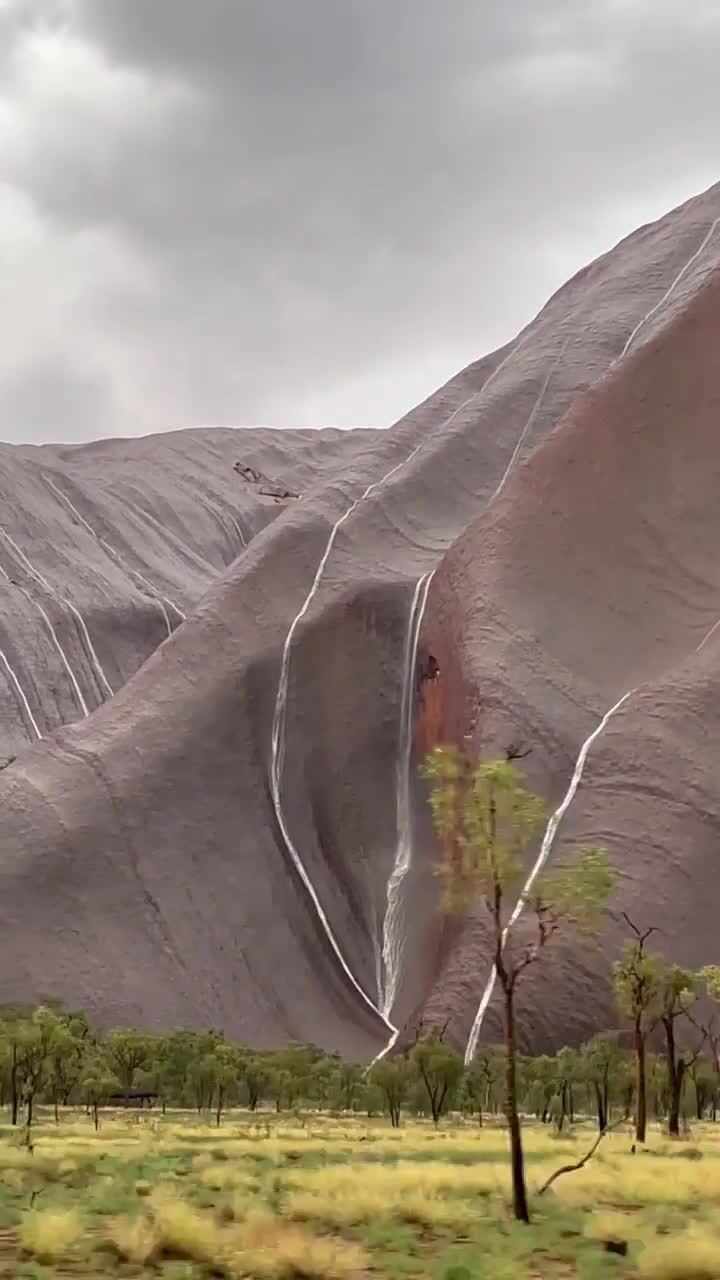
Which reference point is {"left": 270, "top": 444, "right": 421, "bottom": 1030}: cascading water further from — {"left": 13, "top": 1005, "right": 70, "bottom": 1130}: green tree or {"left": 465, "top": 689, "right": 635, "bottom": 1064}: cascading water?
{"left": 13, "top": 1005, "right": 70, "bottom": 1130}: green tree

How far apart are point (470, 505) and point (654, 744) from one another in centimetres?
2752

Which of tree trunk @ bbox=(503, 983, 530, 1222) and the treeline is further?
the treeline

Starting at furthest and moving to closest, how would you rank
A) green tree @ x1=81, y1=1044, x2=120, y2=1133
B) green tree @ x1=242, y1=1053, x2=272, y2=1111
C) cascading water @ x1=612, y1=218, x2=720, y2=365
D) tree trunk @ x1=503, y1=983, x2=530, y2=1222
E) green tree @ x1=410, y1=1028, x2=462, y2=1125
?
1. cascading water @ x1=612, y1=218, x2=720, y2=365
2. green tree @ x1=242, y1=1053, x2=272, y2=1111
3. green tree @ x1=81, y1=1044, x2=120, y2=1133
4. green tree @ x1=410, y1=1028, x2=462, y2=1125
5. tree trunk @ x1=503, y1=983, x2=530, y2=1222

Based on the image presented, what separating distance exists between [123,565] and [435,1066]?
236ft

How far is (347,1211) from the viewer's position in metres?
17.0

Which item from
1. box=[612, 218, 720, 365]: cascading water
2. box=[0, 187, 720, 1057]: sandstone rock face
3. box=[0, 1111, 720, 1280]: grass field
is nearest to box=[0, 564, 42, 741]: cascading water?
box=[0, 187, 720, 1057]: sandstone rock face

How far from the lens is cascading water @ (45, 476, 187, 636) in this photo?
106 metres

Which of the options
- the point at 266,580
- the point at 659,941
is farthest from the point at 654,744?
the point at 266,580

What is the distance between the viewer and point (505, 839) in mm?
17578

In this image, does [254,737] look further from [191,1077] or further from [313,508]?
[191,1077]

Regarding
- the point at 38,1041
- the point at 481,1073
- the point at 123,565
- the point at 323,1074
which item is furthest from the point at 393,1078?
the point at 123,565

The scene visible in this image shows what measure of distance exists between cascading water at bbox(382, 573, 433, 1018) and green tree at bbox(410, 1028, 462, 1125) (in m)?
12.9

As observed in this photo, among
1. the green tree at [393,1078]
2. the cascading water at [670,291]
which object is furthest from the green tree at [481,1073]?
the cascading water at [670,291]

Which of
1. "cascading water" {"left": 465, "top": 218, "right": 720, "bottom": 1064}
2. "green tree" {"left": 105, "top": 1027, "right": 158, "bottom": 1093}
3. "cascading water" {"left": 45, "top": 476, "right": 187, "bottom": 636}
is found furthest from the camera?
"cascading water" {"left": 45, "top": 476, "right": 187, "bottom": 636}
